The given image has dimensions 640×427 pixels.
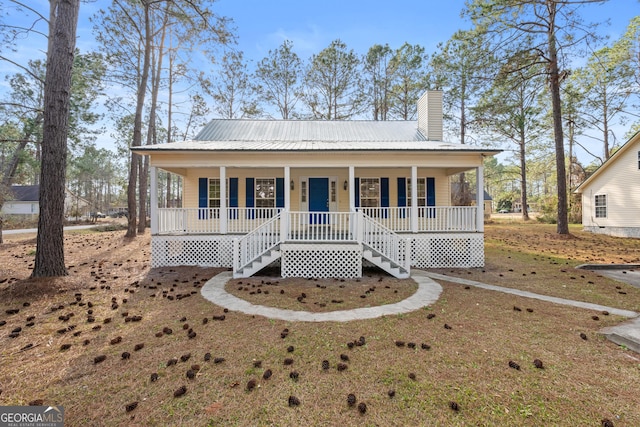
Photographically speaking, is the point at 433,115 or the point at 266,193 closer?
the point at 266,193

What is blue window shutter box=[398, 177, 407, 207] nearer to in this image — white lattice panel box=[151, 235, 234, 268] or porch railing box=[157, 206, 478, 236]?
porch railing box=[157, 206, 478, 236]

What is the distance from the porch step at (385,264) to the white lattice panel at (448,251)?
6.17ft

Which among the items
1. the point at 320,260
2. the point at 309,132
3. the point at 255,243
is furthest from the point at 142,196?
the point at 320,260

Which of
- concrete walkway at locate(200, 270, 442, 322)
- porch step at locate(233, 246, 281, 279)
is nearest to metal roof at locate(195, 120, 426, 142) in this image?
porch step at locate(233, 246, 281, 279)

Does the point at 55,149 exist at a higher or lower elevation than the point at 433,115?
lower

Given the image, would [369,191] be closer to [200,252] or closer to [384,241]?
[384,241]

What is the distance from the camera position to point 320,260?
26.1ft

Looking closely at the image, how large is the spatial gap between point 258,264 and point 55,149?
5.76 metres

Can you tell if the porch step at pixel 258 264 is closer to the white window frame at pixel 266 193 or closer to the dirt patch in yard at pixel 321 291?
the dirt patch in yard at pixel 321 291

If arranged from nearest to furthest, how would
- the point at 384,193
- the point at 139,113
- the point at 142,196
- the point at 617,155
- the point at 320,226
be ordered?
the point at 320,226, the point at 384,193, the point at 139,113, the point at 617,155, the point at 142,196

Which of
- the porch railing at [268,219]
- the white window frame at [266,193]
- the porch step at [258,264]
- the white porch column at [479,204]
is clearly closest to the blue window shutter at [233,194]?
the porch railing at [268,219]

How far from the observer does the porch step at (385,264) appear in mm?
7738

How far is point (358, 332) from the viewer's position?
4273 millimetres

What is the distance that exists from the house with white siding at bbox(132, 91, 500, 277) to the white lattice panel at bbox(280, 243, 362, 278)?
0.03 meters
